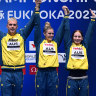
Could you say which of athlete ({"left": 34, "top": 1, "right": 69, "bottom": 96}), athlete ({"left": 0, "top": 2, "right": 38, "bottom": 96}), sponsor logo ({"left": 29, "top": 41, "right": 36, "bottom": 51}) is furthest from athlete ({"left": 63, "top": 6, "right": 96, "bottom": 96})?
sponsor logo ({"left": 29, "top": 41, "right": 36, "bottom": 51})

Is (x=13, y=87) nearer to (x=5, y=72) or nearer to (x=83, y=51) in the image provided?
(x=5, y=72)

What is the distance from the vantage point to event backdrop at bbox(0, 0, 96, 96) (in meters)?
4.12

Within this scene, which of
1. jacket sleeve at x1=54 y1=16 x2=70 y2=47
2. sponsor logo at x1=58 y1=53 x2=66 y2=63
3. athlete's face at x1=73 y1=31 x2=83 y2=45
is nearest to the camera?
athlete's face at x1=73 y1=31 x2=83 y2=45

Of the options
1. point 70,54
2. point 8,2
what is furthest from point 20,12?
point 70,54

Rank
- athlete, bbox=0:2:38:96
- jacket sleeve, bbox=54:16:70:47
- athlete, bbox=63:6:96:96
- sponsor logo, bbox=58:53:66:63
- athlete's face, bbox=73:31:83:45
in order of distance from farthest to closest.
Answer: sponsor logo, bbox=58:53:66:63, jacket sleeve, bbox=54:16:70:47, athlete's face, bbox=73:31:83:45, athlete, bbox=63:6:96:96, athlete, bbox=0:2:38:96

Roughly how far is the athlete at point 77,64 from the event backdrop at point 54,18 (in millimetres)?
764

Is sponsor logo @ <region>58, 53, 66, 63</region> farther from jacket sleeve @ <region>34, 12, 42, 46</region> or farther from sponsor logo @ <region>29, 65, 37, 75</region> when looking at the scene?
→ jacket sleeve @ <region>34, 12, 42, 46</region>

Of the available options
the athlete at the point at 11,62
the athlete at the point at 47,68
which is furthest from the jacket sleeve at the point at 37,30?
the athlete at the point at 11,62

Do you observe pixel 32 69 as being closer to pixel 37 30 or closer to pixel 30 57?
pixel 30 57

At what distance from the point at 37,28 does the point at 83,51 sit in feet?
2.53

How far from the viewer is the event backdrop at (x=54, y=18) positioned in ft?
13.5

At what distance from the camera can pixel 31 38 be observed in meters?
4.16

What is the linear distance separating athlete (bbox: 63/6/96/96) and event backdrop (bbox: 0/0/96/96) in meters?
0.76

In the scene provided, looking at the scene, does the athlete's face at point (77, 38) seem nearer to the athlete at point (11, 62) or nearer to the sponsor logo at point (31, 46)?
the athlete at point (11, 62)
